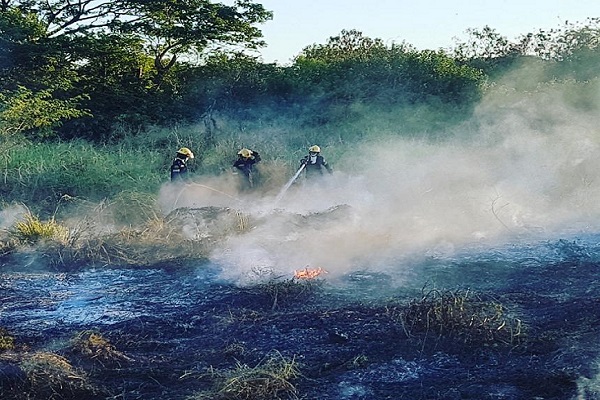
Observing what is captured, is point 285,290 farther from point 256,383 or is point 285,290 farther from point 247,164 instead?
point 247,164

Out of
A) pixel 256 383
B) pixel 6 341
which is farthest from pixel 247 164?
pixel 256 383

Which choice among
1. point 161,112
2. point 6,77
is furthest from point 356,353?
point 161,112

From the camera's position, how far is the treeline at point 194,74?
18.5 meters

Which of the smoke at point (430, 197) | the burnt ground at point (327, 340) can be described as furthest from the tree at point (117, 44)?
the burnt ground at point (327, 340)

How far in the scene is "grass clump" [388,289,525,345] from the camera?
5.94 meters

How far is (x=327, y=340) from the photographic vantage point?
6172 mm

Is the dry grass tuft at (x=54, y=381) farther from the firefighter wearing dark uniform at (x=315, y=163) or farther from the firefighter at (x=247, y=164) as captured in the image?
the firefighter wearing dark uniform at (x=315, y=163)

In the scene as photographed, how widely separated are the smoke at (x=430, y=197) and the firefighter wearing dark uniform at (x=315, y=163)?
8.2 inches

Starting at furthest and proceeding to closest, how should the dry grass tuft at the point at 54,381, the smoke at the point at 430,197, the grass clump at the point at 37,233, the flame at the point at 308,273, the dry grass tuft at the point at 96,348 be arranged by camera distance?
the grass clump at the point at 37,233 < the smoke at the point at 430,197 < the flame at the point at 308,273 < the dry grass tuft at the point at 96,348 < the dry grass tuft at the point at 54,381

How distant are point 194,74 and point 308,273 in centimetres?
1452

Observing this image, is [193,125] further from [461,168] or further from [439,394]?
[439,394]

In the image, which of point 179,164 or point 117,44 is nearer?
point 179,164

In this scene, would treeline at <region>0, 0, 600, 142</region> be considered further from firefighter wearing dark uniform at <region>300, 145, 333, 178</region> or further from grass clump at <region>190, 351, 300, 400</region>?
grass clump at <region>190, 351, 300, 400</region>

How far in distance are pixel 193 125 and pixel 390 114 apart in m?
6.26
